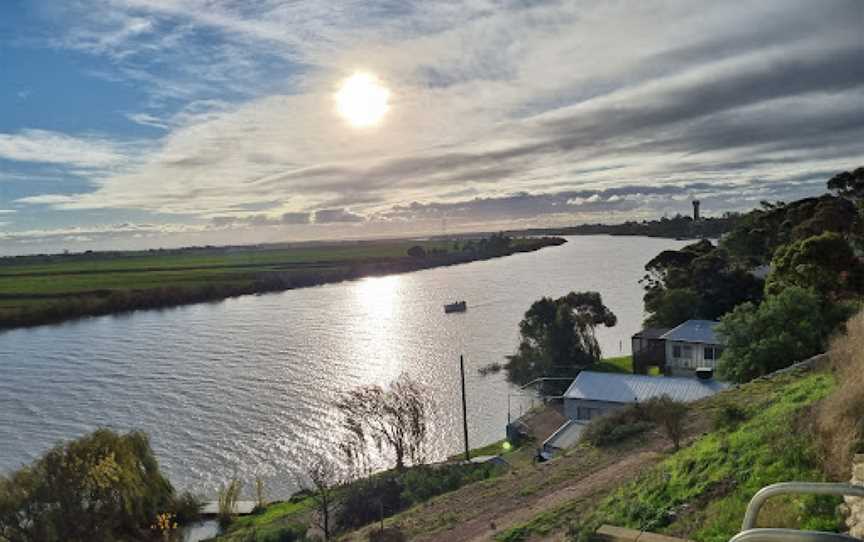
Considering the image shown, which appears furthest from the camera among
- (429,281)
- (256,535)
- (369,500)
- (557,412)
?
(429,281)

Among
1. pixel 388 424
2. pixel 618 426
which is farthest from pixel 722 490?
pixel 388 424

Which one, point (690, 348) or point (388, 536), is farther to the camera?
point (690, 348)

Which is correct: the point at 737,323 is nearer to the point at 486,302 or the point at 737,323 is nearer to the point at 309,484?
the point at 309,484

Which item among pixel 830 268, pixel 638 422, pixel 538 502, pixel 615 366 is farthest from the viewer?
pixel 615 366

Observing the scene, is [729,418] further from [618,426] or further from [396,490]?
[396,490]

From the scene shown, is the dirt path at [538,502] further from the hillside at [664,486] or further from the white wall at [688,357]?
the white wall at [688,357]

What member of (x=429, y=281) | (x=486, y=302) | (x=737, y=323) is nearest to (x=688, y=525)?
(x=737, y=323)

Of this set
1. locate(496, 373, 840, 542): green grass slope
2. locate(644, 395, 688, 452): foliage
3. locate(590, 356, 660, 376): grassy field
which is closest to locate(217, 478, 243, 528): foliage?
locate(496, 373, 840, 542): green grass slope
